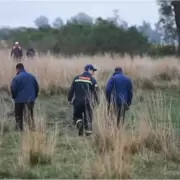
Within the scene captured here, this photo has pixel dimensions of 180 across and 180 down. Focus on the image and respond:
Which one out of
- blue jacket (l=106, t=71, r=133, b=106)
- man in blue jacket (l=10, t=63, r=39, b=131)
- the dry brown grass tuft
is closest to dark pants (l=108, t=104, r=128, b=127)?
blue jacket (l=106, t=71, r=133, b=106)

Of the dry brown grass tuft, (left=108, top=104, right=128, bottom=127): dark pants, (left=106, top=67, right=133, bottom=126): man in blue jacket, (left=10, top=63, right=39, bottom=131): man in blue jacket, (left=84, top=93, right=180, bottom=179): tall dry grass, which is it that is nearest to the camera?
(left=84, top=93, right=180, bottom=179): tall dry grass

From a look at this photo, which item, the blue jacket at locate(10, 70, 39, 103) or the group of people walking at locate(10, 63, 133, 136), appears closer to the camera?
the group of people walking at locate(10, 63, 133, 136)

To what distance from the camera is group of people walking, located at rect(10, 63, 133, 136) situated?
10945mm

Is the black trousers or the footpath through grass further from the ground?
the black trousers

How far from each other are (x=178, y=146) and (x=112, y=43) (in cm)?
3242

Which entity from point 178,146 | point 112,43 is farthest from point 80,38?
point 178,146

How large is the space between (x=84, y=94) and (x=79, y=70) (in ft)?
27.2

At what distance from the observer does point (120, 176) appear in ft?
23.1

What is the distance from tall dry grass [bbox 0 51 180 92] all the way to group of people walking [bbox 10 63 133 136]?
521 cm

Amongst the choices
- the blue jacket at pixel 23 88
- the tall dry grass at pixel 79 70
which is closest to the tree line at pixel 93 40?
the tall dry grass at pixel 79 70

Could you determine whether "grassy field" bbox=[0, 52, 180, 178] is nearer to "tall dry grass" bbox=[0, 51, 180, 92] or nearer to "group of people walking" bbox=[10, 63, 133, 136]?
"group of people walking" bbox=[10, 63, 133, 136]

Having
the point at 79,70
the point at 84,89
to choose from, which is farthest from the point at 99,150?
the point at 79,70

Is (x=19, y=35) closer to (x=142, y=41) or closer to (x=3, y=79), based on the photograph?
(x=142, y=41)

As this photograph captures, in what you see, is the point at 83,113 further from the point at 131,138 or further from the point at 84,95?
the point at 131,138
